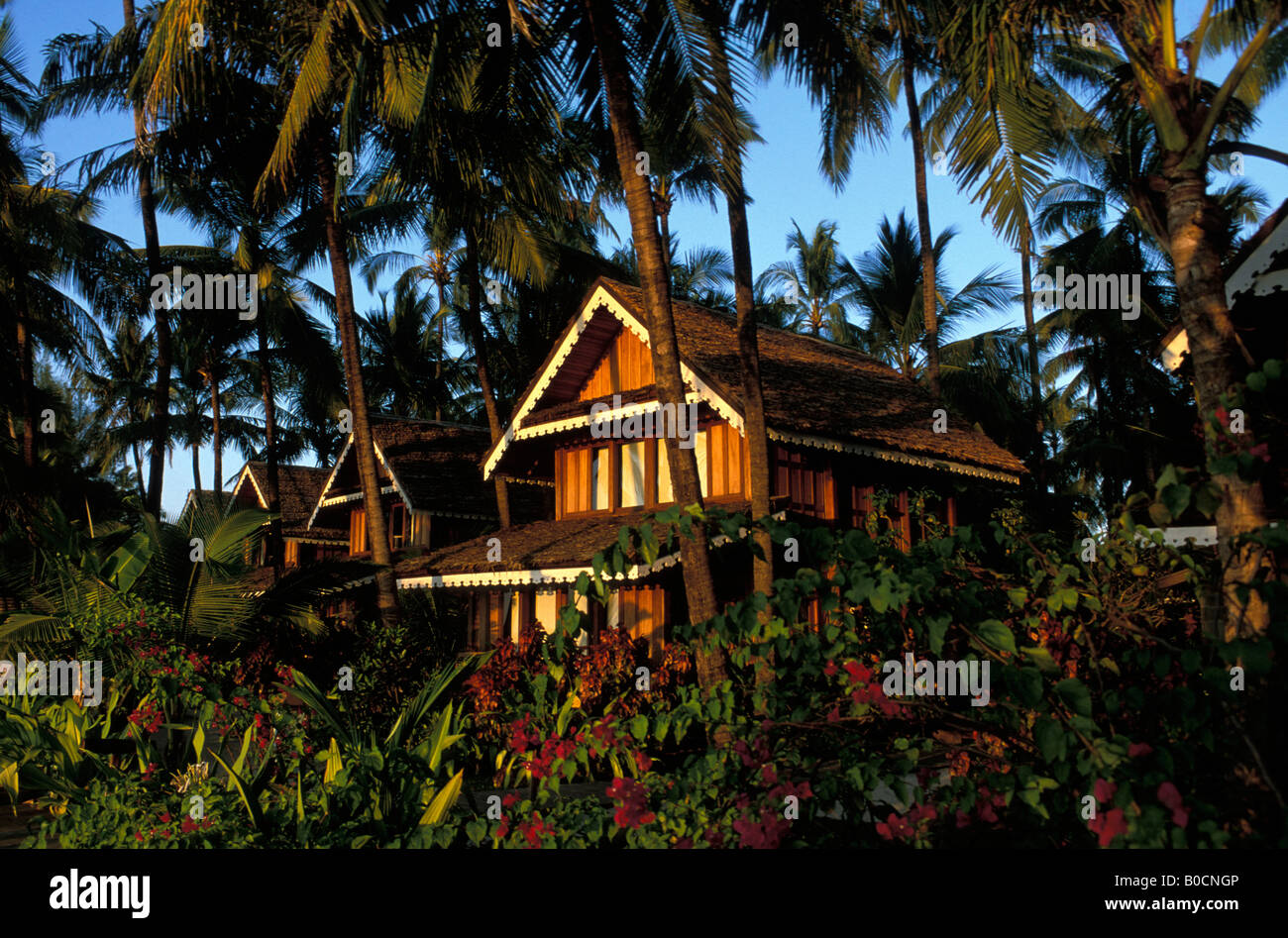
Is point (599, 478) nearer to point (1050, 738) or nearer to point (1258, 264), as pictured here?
point (1258, 264)

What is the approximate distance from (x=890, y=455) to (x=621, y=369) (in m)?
6.00

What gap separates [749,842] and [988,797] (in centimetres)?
108

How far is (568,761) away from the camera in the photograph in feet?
15.1

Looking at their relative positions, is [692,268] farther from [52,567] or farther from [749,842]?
[749,842]

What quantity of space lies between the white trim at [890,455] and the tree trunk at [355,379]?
7.82 m

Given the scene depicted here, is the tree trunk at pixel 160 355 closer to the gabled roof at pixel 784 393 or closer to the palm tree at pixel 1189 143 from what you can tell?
the gabled roof at pixel 784 393

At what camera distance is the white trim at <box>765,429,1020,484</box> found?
55.0ft

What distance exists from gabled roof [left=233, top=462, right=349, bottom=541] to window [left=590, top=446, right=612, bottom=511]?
20.2 metres

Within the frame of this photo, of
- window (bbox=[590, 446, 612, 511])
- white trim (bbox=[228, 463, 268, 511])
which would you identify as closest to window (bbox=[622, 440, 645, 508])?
window (bbox=[590, 446, 612, 511])

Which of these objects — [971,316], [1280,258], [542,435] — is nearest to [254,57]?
[542,435]

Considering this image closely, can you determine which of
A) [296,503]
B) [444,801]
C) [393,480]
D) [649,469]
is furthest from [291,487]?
[444,801]

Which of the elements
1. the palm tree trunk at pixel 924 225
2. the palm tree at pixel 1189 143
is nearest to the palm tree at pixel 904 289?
the palm tree trunk at pixel 924 225

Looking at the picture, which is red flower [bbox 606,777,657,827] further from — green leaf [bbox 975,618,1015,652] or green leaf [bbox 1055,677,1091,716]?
green leaf [bbox 1055,677,1091,716]

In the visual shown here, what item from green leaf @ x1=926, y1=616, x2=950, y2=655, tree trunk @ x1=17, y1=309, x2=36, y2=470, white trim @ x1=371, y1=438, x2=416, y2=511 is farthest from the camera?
white trim @ x1=371, y1=438, x2=416, y2=511
